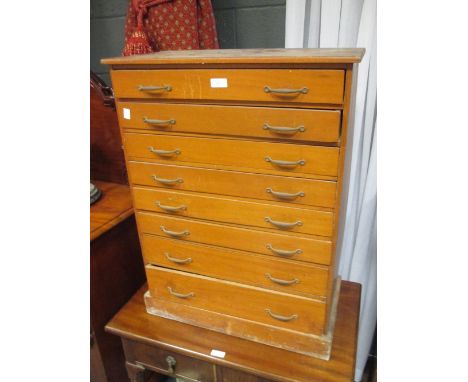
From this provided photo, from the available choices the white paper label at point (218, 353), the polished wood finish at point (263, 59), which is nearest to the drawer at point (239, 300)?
the white paper label at point (218, 353)

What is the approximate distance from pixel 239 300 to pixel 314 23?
902mm

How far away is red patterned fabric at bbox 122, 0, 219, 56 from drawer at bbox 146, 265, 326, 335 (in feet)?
2.53

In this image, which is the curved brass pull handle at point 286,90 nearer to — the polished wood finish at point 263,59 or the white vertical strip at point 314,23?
the polished wood finish at point 263,59

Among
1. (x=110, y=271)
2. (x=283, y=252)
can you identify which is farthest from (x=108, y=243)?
(x=283, y=252)

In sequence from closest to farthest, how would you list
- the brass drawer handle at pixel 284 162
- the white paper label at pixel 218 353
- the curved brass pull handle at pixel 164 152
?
the brass drawer handle at pixel 284 162 < the curved brass pull handle at pixel 164 152 < the white paper label at pixel 218 353

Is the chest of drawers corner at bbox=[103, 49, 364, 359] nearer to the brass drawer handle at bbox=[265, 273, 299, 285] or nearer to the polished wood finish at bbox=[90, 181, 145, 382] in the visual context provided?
the brass drawer handle at bbox=[265, 273, 299, 285]

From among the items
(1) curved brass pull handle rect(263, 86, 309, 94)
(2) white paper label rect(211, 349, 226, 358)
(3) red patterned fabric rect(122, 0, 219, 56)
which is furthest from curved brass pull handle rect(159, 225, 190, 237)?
(3) red patterned fabric rect(122, 0, 219, 56)

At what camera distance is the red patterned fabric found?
1.21 metres

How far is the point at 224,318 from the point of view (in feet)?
3.51

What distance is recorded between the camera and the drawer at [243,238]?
2.88 ft

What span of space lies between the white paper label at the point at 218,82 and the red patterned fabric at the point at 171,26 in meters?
0.51
